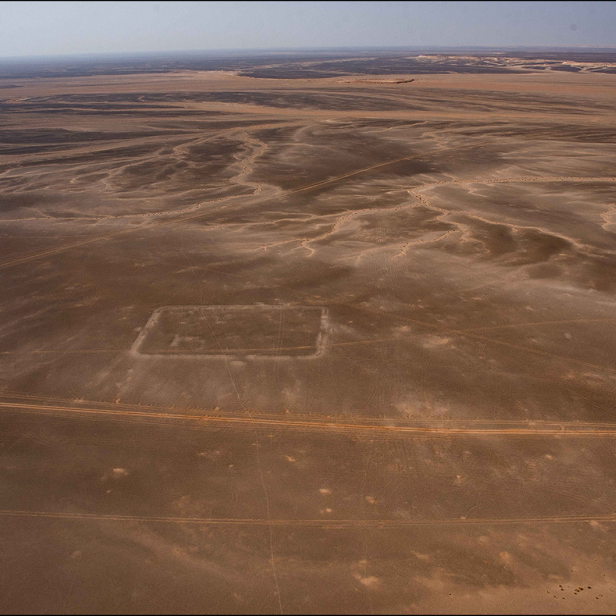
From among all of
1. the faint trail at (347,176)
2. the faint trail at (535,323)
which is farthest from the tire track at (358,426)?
the faint trail at (347,176)

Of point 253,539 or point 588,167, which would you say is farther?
point 588,167

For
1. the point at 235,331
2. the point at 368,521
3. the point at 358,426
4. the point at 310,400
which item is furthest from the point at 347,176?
the point at 368,521

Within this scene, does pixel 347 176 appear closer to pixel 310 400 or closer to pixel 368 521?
pixel 310 400

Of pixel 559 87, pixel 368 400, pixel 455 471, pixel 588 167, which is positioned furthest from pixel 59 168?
pixel 559 87

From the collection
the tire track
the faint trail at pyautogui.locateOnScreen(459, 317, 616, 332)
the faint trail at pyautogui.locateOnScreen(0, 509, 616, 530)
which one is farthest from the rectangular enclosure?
the faint trail at pyautogui.locateOnScreen(0, 509, 616, 530)

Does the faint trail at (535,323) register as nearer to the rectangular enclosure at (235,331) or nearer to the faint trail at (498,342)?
the faint trail at (498,342)

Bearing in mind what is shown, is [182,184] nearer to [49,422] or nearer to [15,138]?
[49,422]

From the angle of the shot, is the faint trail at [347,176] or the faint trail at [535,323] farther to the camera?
the faint trail at [347,176]

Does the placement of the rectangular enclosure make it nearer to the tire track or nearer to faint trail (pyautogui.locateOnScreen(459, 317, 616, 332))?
the tire track
